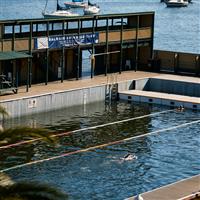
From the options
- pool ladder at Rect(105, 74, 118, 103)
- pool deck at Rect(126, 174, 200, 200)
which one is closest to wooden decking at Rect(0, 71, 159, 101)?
pool ladder at Rect(105, 74, 118, 103)

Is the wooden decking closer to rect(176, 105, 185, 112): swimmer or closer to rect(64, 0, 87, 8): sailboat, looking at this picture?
rect(176, 105, 185, 112): swimmer

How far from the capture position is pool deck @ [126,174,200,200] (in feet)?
104

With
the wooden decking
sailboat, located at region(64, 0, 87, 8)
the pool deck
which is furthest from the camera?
sailboat, located at region(64, 0, 87, 8)

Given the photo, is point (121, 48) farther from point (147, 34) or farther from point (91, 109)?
point (91, 109)

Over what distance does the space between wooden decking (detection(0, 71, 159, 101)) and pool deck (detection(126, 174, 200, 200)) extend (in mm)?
20443

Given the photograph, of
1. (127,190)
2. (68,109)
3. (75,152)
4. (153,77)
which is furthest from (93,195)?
(153,77)

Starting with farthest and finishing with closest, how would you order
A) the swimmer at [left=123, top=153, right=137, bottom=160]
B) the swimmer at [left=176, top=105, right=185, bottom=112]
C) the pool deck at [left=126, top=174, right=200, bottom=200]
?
1. the swimmer at [left=176, top=105, right=185, bottom=112]
2. the swimmer at [left=123, top=153, right=137, bottom=160]
3. the pool deck at [left=126, top=174, right=200, bottom=200]

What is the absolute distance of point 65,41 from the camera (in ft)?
195

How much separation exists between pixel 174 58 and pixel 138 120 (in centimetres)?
1518

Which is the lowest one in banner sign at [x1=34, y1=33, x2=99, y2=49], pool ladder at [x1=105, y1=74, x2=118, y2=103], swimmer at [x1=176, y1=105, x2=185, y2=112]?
swimmer at [x1=176, y1=105, x2=185, y2=112]

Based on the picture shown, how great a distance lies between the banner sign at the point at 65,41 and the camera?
57.3 m

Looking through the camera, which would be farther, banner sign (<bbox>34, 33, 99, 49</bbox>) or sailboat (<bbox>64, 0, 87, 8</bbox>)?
sailboat (<bbox>64, 0, 87, 8</bbox>)

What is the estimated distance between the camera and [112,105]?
58.3 metres

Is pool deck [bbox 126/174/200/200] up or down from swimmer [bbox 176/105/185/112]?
up
